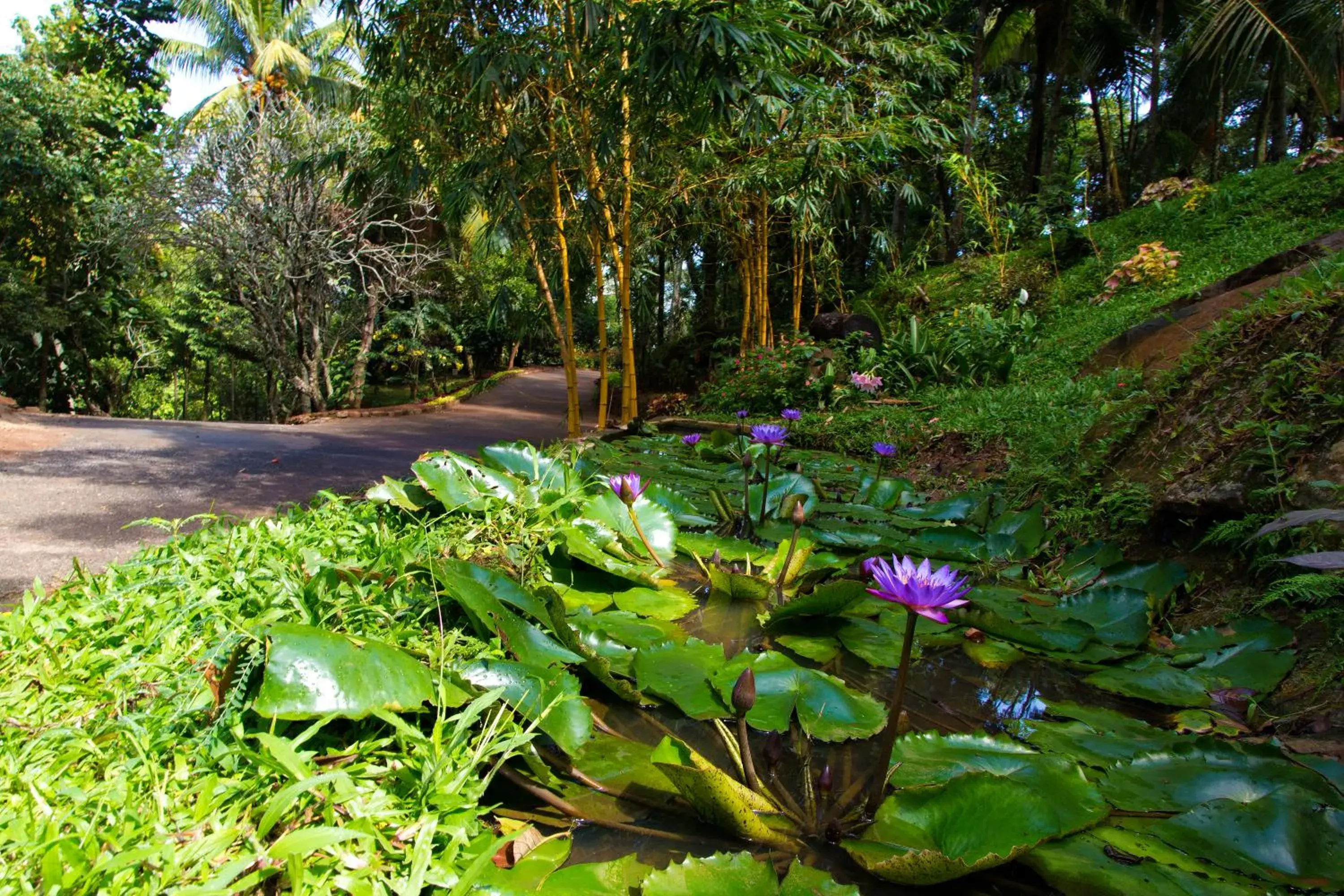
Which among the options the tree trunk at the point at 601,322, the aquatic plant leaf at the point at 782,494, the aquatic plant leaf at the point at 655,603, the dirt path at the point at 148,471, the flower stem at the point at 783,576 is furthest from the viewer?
the tree trunk at the point at 601,322

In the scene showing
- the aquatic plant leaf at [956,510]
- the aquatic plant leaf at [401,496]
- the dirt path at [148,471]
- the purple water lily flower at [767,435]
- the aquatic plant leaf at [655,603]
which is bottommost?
the dirt path at [148,471]

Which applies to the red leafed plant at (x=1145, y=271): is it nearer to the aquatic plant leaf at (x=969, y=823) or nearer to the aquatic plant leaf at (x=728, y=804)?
the aquatic plant leaf at (x=969, y=823)

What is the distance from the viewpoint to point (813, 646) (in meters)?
1.40

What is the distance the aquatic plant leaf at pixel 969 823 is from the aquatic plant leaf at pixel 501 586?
1.98 feet

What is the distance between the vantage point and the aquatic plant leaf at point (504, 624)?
1.07m

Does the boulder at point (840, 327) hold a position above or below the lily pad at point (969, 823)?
above

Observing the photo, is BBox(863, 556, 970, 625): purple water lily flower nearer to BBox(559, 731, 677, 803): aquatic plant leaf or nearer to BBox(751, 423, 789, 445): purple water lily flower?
BBox(559, 731, 677, 803): aquatic plant leaf

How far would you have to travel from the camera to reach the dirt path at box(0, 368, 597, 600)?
94.5 inches

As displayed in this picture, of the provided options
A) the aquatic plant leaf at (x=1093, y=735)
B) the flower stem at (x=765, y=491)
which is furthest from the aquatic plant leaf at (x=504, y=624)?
the flower stem at (x=765, y=491)

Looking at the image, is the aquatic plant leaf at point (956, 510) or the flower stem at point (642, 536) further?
the aquatic plant leaf at point (956, 510)

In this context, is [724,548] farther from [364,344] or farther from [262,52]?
[262,52]

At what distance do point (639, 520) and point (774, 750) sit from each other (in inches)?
36.9

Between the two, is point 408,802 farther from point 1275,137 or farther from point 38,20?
point 38,20

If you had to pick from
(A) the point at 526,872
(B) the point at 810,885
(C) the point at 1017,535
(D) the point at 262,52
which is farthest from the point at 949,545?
(D) the point at 262,52
